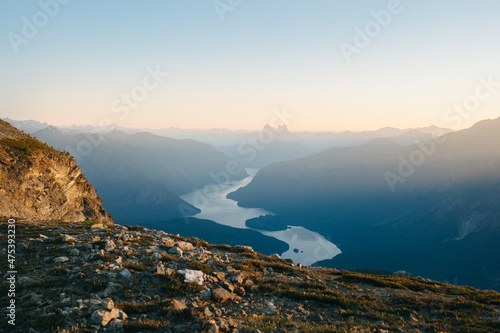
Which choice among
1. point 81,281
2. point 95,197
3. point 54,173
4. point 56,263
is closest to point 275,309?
point 81,281

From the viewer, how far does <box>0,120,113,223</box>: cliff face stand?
35.0 m

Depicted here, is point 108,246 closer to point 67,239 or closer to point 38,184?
point 67,239

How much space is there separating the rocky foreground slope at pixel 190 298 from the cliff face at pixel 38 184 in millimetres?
18712

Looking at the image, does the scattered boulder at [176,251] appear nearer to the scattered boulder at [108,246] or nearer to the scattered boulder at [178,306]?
the scattered boulder at [108,246]

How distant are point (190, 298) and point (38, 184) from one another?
4025 centimetres

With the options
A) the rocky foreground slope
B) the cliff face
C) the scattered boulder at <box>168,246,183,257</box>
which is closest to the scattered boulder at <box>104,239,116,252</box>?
the rocky foreground slope

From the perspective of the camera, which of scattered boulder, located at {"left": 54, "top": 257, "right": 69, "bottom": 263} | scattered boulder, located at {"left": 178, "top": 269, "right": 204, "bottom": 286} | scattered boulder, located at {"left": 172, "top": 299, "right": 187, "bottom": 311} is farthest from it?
scattered boulder, located at {"left": 54, "top": 257, "right": 69, "bottom": 263}

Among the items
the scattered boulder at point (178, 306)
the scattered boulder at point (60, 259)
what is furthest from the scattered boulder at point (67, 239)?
the scattered boulder at point (178, 306)

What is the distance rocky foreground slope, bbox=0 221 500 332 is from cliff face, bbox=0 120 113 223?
1871 centimetres

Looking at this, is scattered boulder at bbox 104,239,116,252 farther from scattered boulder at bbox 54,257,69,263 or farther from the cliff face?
the cliff face

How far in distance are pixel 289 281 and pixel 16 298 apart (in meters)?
15.9

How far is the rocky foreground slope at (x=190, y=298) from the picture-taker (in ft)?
35.1

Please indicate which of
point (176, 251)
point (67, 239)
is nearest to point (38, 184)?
point (67, 239)

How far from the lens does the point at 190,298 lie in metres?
13.6
